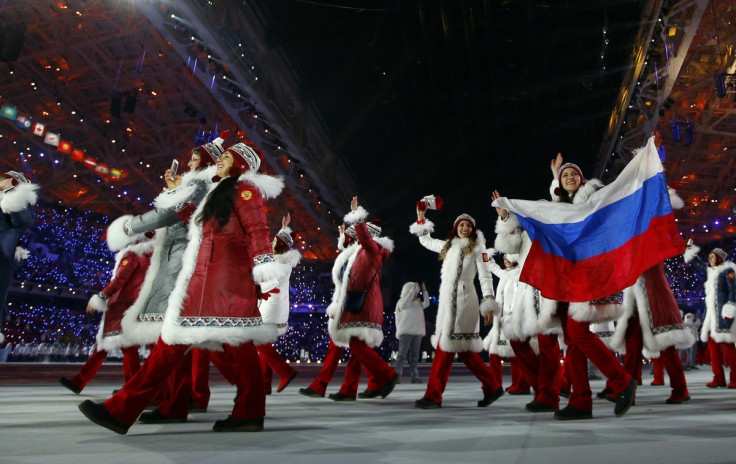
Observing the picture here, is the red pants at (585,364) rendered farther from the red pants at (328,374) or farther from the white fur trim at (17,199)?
the white fur trim at (17,199)

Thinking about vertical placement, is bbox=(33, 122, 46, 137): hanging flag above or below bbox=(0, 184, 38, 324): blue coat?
above

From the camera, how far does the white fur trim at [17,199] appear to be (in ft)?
16.5

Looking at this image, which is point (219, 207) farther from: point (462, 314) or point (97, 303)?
point (462, 314)

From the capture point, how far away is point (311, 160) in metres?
15.5

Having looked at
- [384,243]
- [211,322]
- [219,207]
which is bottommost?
A: [211,322]

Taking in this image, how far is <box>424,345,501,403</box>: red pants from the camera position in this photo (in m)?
4.39

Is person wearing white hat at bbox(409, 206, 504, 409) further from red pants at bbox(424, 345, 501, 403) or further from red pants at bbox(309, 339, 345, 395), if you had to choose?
red pants at bbox(309, 339, 345, 395)

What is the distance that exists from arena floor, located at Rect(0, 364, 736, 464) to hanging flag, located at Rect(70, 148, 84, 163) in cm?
1337

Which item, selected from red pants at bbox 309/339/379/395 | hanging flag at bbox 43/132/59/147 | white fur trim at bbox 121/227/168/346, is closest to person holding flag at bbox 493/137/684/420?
red pants at bbox 309/339/379/395

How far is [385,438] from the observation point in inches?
104

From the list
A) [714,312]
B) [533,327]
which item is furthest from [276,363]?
[714,312]

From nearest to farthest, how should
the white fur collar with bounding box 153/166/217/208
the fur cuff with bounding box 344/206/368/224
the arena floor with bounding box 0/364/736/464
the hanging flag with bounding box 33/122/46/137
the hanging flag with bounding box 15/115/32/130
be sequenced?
the arena floor with bounding box 0/364/736/464 < the white fur collar with bounding box 153/166/217/208 < the fur cuff with bounding box 344/206/368/224 < the hanging flag with bounding box 15/115/32/130 < the hanging flag with bounding box 33/122/46/137

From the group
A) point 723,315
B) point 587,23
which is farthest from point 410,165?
point 723,315

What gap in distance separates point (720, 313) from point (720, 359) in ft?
1.93
